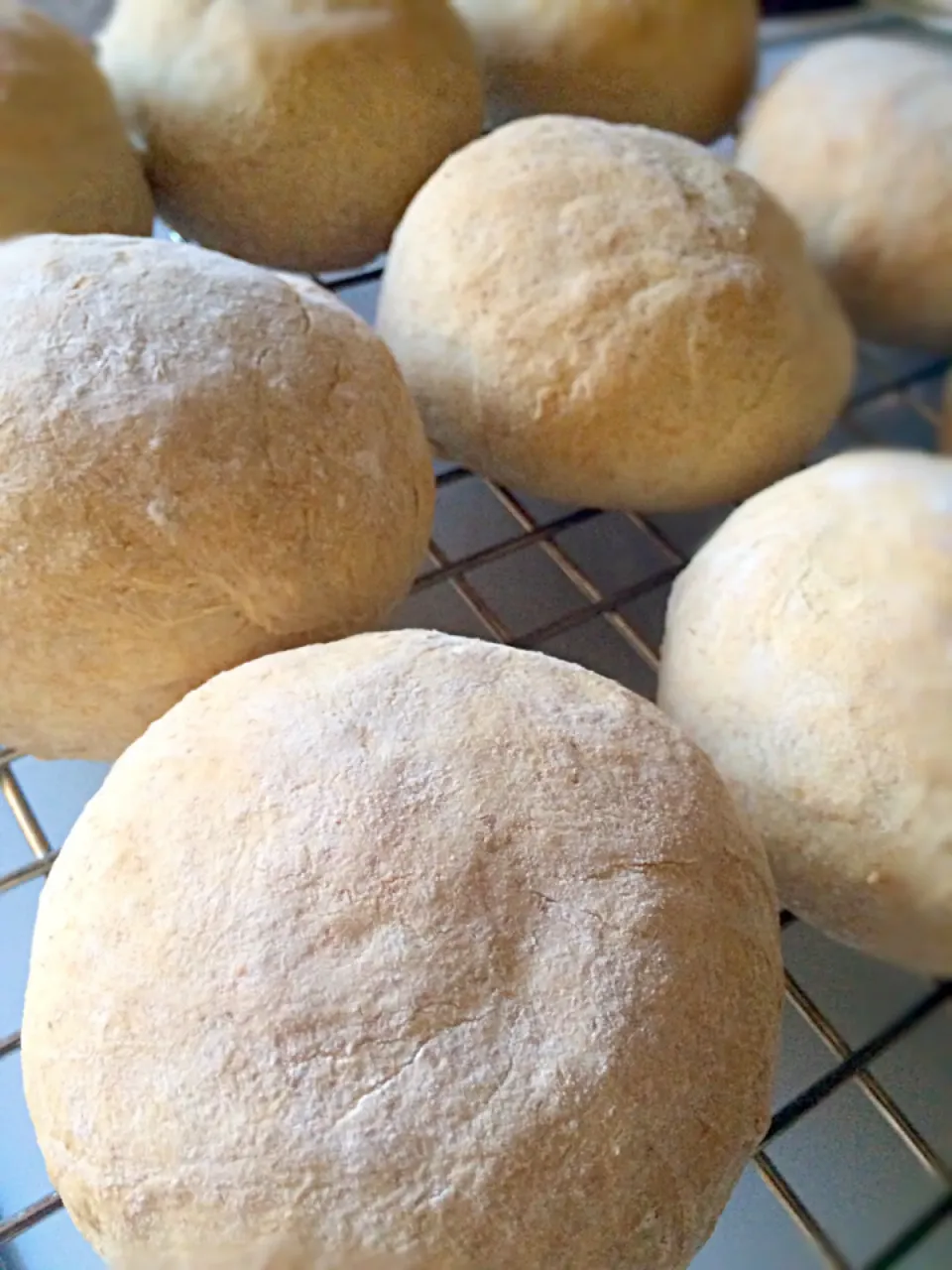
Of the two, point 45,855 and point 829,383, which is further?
point 829,383

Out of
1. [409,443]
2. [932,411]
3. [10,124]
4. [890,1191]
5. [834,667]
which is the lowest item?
[890,1191]

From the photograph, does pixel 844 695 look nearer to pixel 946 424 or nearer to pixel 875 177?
pixel 946 424

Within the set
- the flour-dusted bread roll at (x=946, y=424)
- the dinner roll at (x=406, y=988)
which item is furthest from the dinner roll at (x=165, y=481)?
the flour-dusted bread roll at (x=946, y=424)

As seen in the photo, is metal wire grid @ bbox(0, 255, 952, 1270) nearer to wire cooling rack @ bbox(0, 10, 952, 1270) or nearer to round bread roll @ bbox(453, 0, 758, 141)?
wire cooling rack @ bbox(0, 10, 952, 1270)

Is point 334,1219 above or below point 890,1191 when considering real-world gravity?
above

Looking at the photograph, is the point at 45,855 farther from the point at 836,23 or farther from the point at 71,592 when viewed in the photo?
the point at 836,23

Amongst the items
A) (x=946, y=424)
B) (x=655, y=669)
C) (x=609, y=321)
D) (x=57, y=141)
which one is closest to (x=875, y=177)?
(x=946, y=424)

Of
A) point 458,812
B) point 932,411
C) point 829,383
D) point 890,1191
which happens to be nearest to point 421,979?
point 458,812
